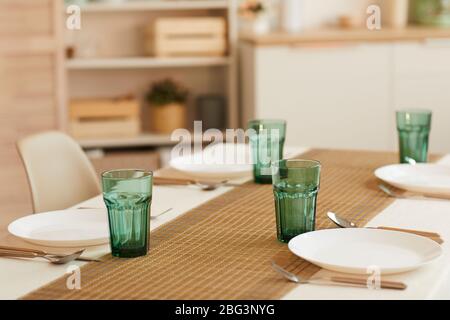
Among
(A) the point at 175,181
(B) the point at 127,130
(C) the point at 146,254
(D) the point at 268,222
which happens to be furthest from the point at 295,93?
(C) the point at 146,254

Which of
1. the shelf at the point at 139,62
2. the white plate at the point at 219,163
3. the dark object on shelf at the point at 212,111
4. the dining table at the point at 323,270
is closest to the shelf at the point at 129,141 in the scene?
the dark object on shelf at the point at 212,111

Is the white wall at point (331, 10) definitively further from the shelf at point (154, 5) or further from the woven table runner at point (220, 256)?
the woven table runner at point (220, 256)

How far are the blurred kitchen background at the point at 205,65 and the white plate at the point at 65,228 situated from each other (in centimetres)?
214

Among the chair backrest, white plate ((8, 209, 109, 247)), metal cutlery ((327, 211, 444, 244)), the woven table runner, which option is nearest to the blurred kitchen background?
the chair backrest

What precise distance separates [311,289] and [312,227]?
0.29m

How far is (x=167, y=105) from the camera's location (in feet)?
13.4

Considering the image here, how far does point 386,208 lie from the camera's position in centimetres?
177

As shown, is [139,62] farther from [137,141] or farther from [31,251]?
[31,251]

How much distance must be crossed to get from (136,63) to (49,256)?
8.65ft

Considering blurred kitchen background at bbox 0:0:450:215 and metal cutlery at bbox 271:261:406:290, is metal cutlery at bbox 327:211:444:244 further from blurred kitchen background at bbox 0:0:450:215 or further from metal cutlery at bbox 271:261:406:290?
blurred kitchen background at bbox 0:0:450:215

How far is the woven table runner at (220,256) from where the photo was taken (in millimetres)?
1246

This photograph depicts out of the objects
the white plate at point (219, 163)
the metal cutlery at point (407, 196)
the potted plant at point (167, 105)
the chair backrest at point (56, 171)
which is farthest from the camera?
the potted plant at point (167, 105)

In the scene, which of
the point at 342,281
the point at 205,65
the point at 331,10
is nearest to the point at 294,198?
the point at 342,281

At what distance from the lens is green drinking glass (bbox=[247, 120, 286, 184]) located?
2.02 meters
